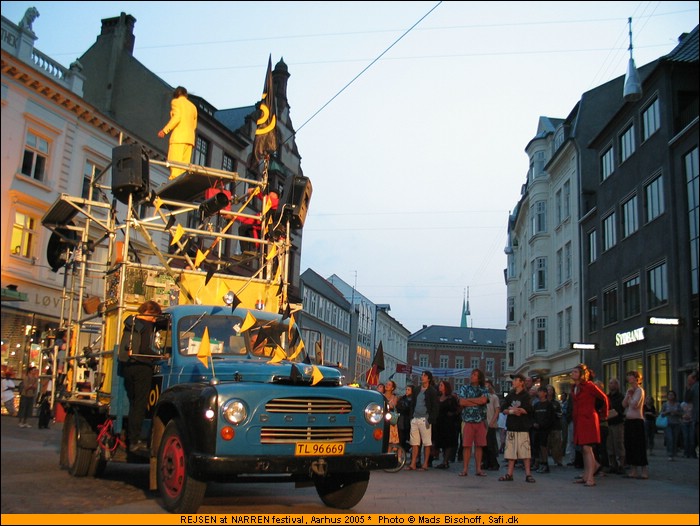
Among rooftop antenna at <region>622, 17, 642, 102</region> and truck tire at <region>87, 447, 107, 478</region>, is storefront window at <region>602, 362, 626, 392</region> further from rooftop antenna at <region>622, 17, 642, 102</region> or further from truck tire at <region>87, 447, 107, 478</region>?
truck tire at <region>87, 447, 107, 478</region>

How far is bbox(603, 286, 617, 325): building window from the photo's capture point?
28837 mm

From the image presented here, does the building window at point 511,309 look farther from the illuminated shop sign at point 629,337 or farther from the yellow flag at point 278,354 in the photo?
the yellow flag at point 278,354

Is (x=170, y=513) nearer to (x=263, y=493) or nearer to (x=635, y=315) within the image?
(x=263, y=493)

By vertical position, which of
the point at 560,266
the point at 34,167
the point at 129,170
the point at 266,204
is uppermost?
the point at 560,266

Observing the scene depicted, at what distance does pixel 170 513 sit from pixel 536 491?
5.41 meters

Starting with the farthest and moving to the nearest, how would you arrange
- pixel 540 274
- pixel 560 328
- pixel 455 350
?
1. pixel 455 350
2. pixel 540 274
3. pixel 560 328

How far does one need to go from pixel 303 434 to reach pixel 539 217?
38952mm

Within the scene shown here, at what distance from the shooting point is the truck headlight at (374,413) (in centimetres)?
721

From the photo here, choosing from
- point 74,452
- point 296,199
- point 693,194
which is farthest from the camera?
point 296,199

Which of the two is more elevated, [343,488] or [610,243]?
[610,243]

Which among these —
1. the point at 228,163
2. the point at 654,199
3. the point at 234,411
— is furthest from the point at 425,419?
the point at 228,163

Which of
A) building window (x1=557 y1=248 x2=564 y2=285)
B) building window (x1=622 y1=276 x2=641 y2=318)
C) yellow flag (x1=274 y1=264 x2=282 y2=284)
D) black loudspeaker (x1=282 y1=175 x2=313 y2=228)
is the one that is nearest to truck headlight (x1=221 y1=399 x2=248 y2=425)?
yellow flag (x1=274 y1=264 x2=282 y2=284)

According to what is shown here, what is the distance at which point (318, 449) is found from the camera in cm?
673

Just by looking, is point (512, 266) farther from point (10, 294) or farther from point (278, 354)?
point (10, 294)
